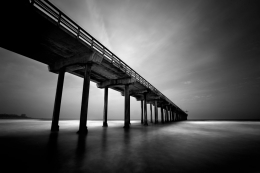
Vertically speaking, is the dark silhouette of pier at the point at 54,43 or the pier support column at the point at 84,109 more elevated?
the dark silhouette of pier at the point at 54,43

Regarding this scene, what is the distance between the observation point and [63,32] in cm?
839

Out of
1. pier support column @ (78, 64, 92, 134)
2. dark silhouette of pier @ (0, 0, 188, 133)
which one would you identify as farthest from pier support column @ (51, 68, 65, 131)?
pier support column @ (78, 64, 92, 134)

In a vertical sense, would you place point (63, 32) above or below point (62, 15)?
below

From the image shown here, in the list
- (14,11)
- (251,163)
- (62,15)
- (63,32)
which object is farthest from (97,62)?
(251,163)

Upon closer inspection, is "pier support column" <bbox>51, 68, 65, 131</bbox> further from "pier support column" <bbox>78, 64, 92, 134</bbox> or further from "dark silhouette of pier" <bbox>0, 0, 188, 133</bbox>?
"pier support column" <bbox>78, 64, 92, 134</bbox>

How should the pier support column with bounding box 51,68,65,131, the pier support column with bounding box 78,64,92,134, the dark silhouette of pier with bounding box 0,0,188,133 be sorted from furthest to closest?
the pier support column with bounding box 51,68,65,131 < the pier support column with bounding box 78,64,92,134 < the dark silhouette of pier with bounding box 0,0,188,133

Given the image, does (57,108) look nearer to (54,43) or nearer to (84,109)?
(84,109)

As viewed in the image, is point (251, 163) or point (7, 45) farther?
point (7, 45)

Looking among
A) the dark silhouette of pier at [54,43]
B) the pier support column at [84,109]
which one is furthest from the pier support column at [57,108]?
the pier support column at [84,109]

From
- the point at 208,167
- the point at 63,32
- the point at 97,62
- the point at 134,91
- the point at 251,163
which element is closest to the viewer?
the point at 208,167

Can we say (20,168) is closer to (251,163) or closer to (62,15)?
(251,163)

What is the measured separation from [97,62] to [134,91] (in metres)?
13.5

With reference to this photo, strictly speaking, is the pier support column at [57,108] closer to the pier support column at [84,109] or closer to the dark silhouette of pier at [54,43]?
the dark silhouette of pier at [54,43]

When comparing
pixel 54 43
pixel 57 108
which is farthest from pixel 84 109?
pixel 54 43
